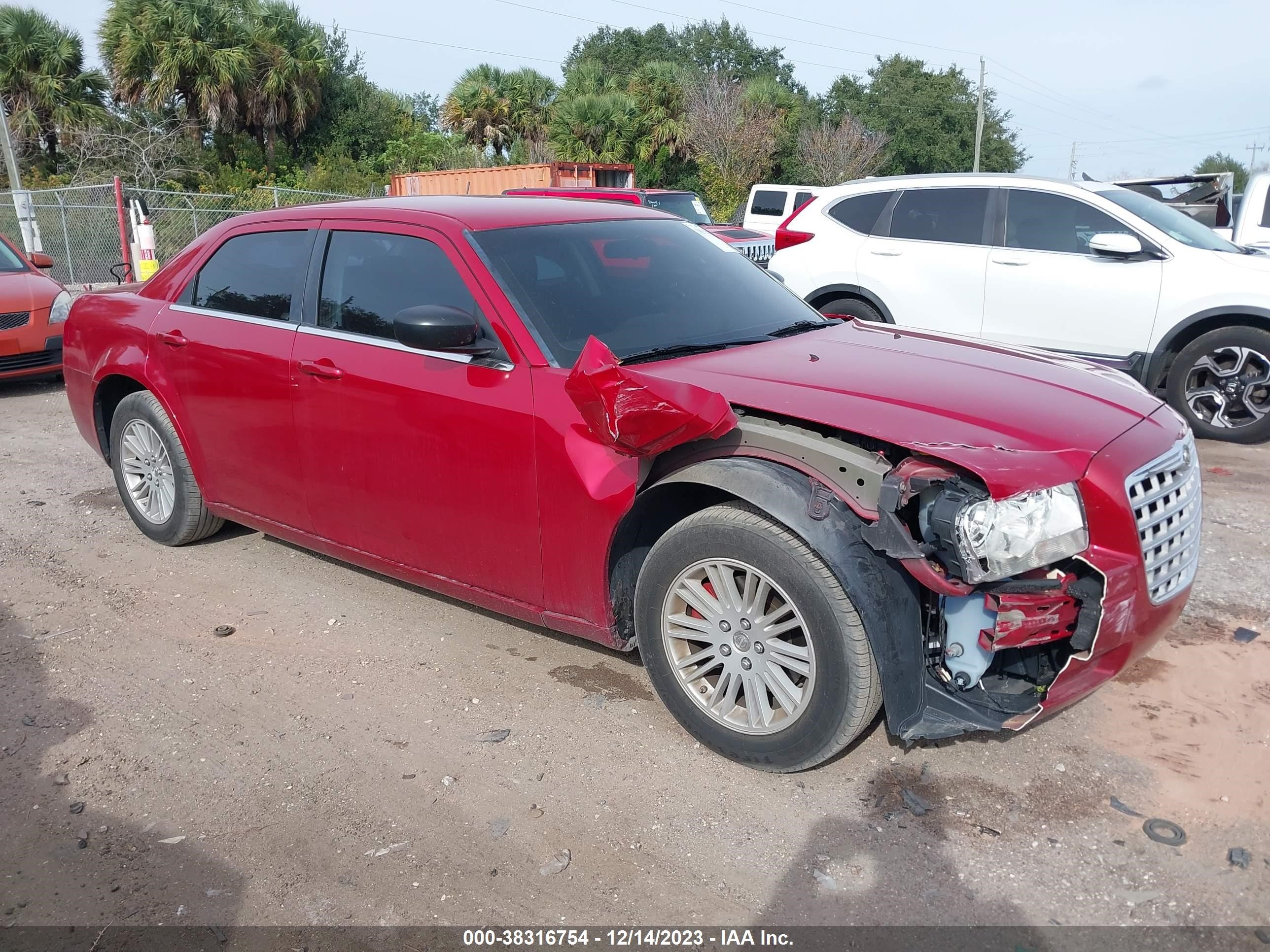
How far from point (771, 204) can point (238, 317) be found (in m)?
19.7

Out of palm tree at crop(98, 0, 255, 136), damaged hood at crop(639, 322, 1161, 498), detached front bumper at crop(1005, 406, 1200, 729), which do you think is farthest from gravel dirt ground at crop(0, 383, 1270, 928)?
palm tree at crop(98, 0, 255, 136)

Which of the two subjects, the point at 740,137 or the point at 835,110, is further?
the point at 835,110

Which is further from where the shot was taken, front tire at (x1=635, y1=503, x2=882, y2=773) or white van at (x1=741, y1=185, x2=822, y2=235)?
white van at (x1=741, y1=185, x2=822, y2=235)

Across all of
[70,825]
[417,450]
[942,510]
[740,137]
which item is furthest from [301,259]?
[740,137]

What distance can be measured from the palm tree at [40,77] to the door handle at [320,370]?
97.7 ft

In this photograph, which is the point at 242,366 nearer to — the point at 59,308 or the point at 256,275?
the point at 256,275

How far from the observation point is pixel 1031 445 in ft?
9.59

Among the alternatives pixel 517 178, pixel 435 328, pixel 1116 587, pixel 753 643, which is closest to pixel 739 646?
pixel 753 643

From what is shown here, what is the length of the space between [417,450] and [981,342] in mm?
2343

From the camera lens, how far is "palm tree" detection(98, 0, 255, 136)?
93.8 ft

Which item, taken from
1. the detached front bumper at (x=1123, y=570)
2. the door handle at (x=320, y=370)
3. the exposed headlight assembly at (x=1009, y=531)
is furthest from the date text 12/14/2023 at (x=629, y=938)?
the door handle at (x=320, y=370)

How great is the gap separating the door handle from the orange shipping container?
64.2ft

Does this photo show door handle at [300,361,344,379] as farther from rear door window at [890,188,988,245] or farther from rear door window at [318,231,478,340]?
rear door window at [890,188,988,245]

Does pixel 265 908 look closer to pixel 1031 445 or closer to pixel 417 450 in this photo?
pixel 417 450
